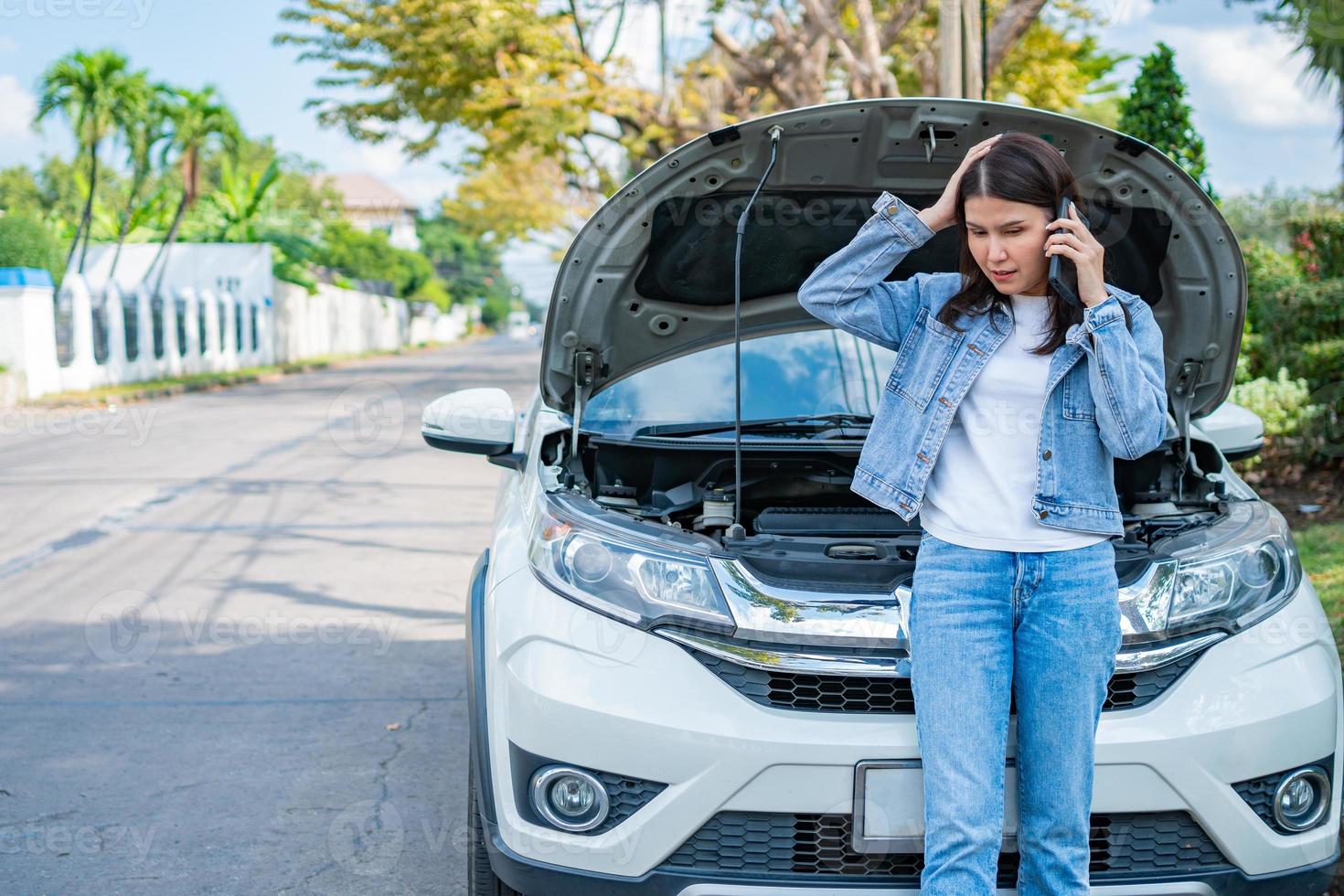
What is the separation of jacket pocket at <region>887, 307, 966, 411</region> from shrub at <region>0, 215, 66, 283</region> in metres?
32.3

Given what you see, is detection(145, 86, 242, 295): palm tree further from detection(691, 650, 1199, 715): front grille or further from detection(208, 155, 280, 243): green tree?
detection(691, 650, 1199, 715): front grille

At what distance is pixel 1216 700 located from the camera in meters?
2.29

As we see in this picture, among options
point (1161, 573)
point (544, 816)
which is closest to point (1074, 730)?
point (1161, 573)

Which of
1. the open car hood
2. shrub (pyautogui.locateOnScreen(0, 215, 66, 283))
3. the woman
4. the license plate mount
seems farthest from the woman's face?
shrub (pyautogui.locateOnScreen(0, 215, 66, 283))

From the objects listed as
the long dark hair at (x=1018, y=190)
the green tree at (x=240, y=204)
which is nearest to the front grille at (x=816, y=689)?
the long dark hair at (x=1018, y=190)

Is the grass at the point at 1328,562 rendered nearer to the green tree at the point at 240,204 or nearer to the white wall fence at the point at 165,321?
the white wall fence at the point at 165,321

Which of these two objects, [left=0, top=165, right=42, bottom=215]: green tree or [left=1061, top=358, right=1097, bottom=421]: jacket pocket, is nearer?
[left=1061, top=358, right=1097, bottom=421]: jacket pocket

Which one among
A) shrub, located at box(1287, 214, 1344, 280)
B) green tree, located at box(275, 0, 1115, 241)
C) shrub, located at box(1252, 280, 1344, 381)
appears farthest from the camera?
green tree, located at box(275, 0, 1115, 241)

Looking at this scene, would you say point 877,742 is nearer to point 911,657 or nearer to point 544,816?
point 911,657

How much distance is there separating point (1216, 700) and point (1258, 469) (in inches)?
306

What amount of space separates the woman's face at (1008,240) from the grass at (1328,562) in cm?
305

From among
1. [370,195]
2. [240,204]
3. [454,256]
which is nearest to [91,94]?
[240,204]

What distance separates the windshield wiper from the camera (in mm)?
3326

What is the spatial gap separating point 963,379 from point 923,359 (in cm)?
10
